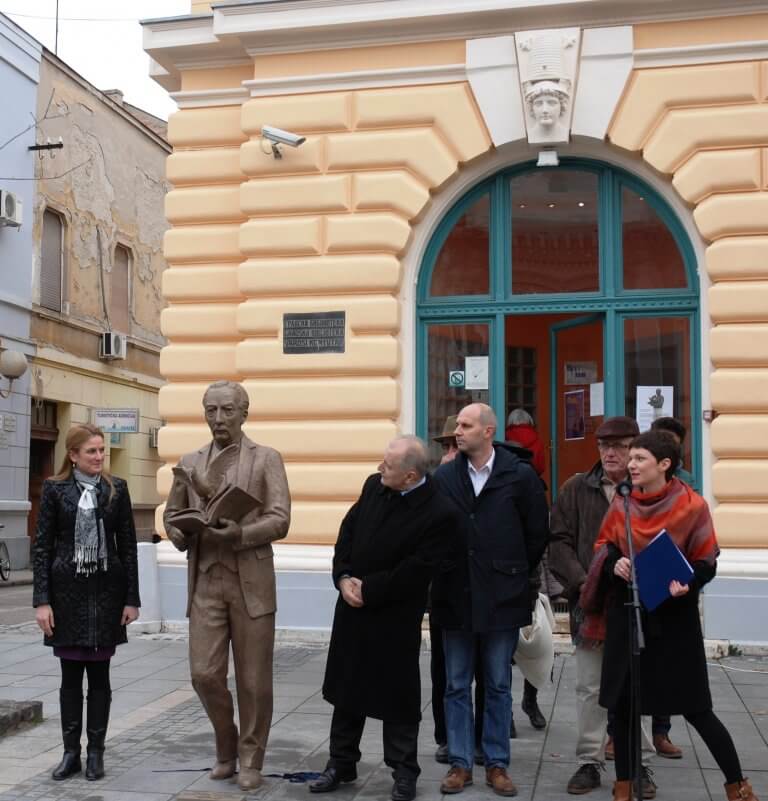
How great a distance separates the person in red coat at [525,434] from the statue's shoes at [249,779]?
5.19m

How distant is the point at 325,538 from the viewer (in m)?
10.2

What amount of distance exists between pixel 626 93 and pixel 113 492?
622 cm

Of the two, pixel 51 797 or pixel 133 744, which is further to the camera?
pixel 133 744

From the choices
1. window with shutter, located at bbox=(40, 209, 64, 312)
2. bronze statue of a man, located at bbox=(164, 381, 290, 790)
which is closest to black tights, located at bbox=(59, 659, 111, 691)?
bronze statue of a man, located at bbox=(164, 381, 290, 790)

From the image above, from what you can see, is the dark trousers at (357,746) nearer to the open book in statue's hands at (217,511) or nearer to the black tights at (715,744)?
the black tights at (715,744)

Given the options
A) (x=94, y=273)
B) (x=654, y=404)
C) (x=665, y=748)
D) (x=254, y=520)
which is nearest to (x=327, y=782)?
(x=254, y=520)

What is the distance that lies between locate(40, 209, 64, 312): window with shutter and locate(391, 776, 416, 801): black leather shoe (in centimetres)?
1725

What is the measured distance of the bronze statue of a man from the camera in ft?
18.6

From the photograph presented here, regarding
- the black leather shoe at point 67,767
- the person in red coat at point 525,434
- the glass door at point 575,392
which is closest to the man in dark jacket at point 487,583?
the black leather shoe at point 67,767

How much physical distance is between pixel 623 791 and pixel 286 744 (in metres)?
2.13

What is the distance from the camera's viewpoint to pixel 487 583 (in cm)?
584

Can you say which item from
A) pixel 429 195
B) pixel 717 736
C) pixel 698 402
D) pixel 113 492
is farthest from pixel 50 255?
pixel 717 736

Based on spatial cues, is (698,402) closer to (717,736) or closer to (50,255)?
(717,736)

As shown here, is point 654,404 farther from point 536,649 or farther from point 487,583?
point 487,583
